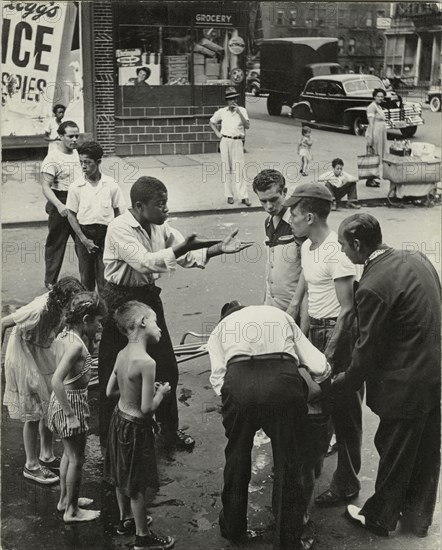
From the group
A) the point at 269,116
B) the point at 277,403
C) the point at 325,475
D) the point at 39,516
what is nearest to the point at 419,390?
the point at 277,403

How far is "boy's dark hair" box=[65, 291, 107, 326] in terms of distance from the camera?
13.7 feet

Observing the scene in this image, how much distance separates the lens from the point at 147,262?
15.1 ft

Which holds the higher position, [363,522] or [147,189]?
[147,189]

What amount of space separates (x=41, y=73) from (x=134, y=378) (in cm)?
1136

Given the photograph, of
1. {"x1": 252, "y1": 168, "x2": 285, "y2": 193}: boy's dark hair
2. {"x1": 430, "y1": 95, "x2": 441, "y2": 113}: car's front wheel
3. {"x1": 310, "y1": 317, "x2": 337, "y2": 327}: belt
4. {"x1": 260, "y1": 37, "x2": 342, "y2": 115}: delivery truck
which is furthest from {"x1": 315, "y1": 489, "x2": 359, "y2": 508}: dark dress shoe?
{"x1": 260, "y1": 37, "x2": 342, "y2": 115}: delivery truck

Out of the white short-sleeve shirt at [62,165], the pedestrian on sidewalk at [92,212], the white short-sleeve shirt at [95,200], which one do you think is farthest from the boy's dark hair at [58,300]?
the white short-sleeve shirt at [62,165]

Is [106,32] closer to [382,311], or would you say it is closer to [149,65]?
[149,65]

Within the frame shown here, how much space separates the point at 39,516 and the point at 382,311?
2.28 meters

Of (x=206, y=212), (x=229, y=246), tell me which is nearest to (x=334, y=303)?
(x=229, y=246)

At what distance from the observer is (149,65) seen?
1544 centimetres

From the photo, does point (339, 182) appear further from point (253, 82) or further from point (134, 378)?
point (253, 82)

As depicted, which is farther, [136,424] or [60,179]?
[60,179]

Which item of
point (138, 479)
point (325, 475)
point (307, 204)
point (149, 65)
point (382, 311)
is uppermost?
point (149, 65)

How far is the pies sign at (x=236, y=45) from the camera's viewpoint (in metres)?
15.9
